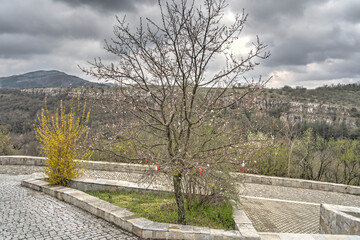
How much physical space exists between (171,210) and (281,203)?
3848mm

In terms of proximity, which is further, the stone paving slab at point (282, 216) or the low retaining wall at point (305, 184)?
the low retaining wall at point (305, 184)

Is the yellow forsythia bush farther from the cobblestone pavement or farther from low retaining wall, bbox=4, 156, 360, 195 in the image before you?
low retaining wall, bbox=4, 156, 360, 195

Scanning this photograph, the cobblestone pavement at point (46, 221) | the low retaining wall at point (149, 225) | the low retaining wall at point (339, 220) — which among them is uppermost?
the low retaining wall at point (149, 225)

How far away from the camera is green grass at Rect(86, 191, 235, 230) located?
16.4 feet

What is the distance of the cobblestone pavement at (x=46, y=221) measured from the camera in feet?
14.3

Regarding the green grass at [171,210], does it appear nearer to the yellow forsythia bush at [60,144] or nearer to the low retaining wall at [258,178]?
the yellow forsythia bush at [60,144]

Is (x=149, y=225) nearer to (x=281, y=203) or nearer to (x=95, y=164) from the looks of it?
(x=281, y=203)

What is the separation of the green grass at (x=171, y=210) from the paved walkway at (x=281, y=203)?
72 centimetres

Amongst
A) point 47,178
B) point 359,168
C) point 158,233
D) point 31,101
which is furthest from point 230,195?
point 31,101

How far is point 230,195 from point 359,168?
9.19 m

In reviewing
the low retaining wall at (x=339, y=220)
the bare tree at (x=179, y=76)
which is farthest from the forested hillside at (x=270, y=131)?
the low retaining wall at (x=339, y=220)

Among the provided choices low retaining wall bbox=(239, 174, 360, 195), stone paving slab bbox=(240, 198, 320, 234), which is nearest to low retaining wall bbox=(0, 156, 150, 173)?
low retaining wall bbox=(239, 174, 360, 195)

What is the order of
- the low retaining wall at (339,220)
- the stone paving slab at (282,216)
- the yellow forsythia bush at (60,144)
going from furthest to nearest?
the yellow forsythia bush at (60,144), the stone paving slab at (282,216), the low retaining wall at (339,220)

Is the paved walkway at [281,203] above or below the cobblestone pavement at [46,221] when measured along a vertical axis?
below
